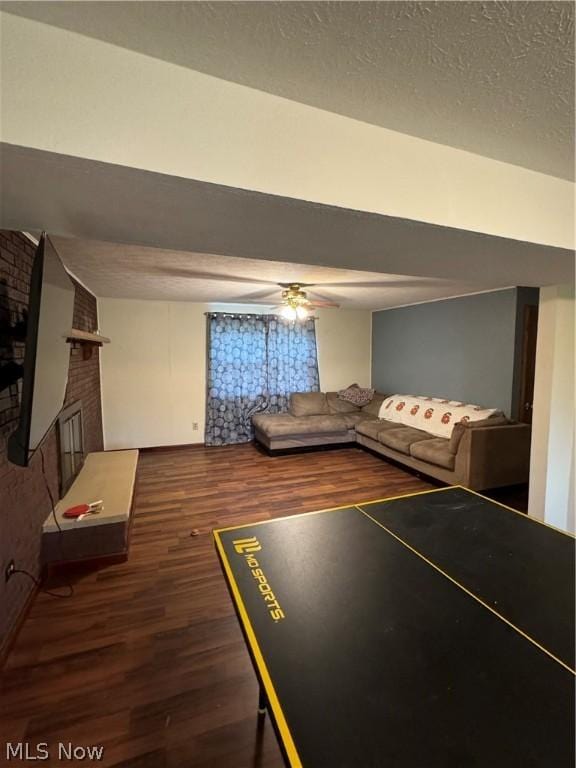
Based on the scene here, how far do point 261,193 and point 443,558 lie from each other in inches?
59.9

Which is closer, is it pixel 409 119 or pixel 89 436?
pixel 409 119

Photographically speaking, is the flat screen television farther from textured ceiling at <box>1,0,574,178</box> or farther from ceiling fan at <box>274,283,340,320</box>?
ceiling fan at <box>274,283,340,320</box>

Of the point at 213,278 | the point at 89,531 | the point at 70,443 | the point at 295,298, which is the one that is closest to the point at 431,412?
the point at 295,298

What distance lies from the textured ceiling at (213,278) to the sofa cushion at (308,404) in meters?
1.61

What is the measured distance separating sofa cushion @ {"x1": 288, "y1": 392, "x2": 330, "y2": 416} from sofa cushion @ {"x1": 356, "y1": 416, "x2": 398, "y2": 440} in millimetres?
695

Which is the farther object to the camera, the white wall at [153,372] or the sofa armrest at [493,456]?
the white wall at [153,372]

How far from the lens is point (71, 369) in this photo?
3.19 metres

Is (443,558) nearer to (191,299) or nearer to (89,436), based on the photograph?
(89,436)

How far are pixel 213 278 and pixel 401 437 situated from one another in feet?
9.95

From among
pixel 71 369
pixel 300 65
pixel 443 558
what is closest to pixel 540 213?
pixel 300 65

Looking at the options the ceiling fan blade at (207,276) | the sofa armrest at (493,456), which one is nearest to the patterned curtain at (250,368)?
the ceiling fan blade at (207,276)

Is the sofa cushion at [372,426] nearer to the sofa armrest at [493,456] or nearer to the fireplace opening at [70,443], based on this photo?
the sofa armrest at [493,456]

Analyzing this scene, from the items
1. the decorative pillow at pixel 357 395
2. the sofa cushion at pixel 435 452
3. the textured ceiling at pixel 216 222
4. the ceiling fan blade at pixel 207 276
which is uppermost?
the ceiling fan blade at pixel 207 276

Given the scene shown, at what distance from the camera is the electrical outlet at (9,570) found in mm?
1752
